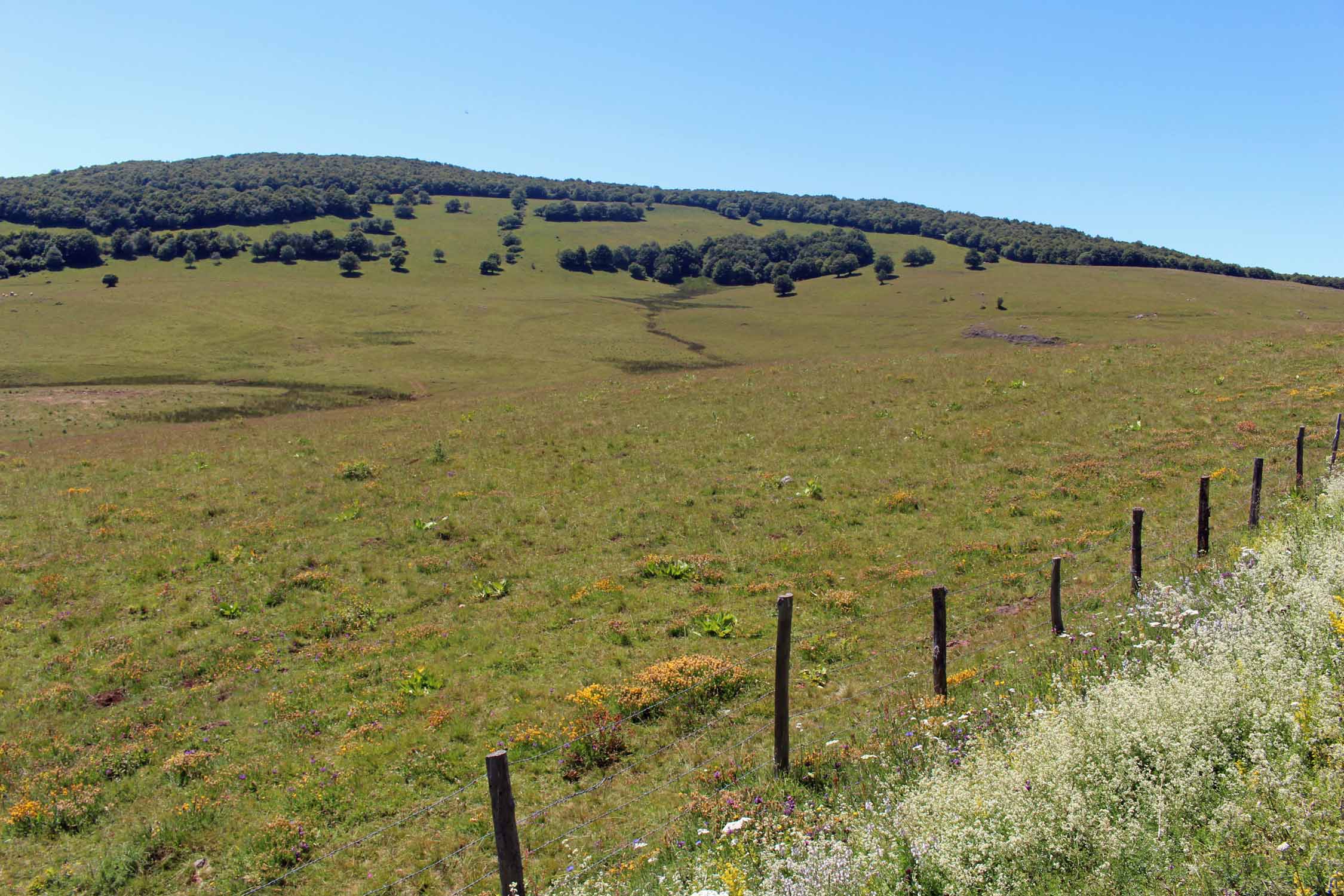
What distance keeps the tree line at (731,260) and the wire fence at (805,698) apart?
157 metres

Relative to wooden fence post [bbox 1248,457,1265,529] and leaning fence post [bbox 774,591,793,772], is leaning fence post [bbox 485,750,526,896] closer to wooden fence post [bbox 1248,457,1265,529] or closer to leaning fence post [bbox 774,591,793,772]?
leaning fence post [bbox 774,591,793,772]

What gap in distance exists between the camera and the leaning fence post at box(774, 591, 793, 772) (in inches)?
350

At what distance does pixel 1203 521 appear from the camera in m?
14.9

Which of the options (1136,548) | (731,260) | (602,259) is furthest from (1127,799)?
(602,259)

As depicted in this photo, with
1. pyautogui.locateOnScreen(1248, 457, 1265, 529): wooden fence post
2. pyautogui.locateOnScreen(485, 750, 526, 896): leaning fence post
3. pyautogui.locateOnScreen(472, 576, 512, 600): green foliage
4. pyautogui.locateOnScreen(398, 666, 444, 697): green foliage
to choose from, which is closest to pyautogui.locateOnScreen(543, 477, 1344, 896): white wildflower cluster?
pyautogui.locateOnScreen(485, 750, 526, 896): leaning fence post

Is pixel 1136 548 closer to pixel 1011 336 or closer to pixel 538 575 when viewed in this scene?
pixel 538 575

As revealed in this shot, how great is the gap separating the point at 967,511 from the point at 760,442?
1065 cm

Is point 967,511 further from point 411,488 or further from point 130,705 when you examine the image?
point 130,705

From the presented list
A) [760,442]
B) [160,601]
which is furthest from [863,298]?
[160,601]

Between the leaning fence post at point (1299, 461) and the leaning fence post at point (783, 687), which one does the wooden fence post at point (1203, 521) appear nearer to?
the leaning fence post at point (1299, 461)

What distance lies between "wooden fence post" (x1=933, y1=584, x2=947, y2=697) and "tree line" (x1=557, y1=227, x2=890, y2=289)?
163 metres

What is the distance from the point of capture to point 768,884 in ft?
20.4

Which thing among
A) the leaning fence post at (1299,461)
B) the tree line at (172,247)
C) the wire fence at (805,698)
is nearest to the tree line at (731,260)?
the tree line at (172,247)

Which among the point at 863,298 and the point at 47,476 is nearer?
the point at 47,476
